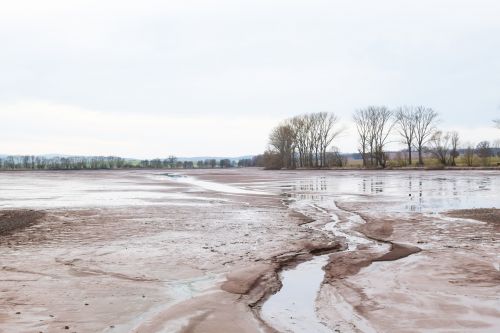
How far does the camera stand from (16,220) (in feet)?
60.7

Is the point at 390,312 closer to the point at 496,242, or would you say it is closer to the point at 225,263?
the point at 225,263

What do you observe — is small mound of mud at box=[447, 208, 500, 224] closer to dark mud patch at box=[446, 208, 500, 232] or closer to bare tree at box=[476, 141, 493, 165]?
dark mud patch at box=[446, 208, 500, 232]


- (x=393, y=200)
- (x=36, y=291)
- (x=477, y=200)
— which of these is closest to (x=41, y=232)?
(x=36, y=291)

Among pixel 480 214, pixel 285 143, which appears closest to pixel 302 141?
pixel 285 143

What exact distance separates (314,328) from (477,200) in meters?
22.0

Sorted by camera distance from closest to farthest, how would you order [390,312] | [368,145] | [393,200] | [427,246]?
1. [390,312]
2. [427,246]
3. [393,200]
4. [368,145]

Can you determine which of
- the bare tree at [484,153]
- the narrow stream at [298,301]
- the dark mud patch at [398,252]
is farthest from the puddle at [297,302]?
the bare tree at [484,153]

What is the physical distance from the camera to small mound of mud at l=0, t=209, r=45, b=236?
16.4 meters

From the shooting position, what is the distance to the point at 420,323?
7.12 metres

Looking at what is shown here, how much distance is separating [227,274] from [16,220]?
12237 millimetres

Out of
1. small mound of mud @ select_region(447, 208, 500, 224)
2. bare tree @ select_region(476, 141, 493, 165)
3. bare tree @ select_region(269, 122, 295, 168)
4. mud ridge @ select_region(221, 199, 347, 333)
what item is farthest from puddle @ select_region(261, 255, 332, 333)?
bare tree @ select_region(269, 122, 295, 168)

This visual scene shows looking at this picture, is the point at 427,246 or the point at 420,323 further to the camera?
the point at 427,246

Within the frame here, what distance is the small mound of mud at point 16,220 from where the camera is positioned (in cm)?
1641

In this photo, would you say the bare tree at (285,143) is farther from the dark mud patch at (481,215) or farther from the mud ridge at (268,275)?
the mud ridge at (268,275)
